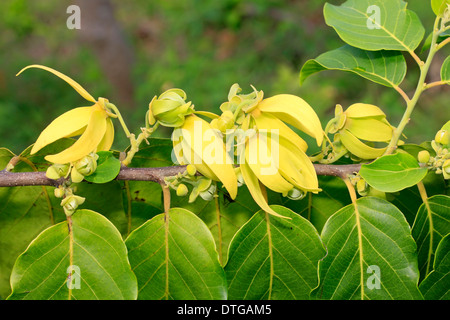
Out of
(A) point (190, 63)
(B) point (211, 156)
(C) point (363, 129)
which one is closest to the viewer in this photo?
(B) point (211, 156)

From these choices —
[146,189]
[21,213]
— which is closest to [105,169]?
[146,189]

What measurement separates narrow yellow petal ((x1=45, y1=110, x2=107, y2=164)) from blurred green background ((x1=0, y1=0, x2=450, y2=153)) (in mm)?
1686

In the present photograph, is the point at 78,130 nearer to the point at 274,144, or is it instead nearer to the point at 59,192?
the point at 59,192

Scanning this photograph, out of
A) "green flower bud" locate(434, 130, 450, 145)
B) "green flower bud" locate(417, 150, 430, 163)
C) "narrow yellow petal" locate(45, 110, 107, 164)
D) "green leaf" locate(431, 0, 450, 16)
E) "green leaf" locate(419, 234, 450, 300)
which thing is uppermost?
"green leaf" locate(431, 0, 450, 16)

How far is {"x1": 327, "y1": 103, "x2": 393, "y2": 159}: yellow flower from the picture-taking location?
0.74m

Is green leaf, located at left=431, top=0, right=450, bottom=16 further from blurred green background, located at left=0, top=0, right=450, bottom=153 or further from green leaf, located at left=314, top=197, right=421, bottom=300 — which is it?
blurred green background, located at left=0, top=0, right=450, bottom=153

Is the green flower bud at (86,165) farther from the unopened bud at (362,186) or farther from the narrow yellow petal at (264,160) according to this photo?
A: the unopened bud at (362,186)

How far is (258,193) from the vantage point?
67 cm

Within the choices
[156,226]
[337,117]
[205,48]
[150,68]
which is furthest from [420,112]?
[156,226]

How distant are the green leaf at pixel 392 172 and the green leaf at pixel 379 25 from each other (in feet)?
0.67

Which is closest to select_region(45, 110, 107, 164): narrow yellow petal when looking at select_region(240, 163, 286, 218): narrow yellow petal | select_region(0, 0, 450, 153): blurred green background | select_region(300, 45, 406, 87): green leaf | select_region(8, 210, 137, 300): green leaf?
select_region(8, 210, 137, 300): green leaf

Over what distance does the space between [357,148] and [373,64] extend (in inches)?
6.9

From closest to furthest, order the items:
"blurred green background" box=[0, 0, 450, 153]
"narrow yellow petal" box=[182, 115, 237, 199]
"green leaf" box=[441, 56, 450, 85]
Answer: "narrow yellow petal" box=[182, 115, 237, 199] < "green leaf" box=[441, 56, 450, 85] < "blurred green background" box=[0, 0, 450, 153]

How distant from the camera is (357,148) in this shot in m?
0.74
